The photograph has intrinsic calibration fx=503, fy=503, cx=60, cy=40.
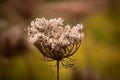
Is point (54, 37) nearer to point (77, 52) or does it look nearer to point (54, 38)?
point (54, 38)

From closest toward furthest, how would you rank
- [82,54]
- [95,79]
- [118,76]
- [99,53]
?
[95,79], [118,76], [82,54], [99,53]

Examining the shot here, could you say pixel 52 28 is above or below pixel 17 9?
below

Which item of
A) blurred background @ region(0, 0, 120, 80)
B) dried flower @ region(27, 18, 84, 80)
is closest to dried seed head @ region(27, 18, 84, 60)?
dried flower @ region(27, 18, 84, 80)

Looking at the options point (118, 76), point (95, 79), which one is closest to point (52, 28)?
point (95, 79)

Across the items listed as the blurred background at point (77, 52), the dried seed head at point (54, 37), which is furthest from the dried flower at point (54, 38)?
the blurred background at point (77, 52)

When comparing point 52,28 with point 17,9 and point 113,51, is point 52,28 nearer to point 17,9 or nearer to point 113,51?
point 17,9

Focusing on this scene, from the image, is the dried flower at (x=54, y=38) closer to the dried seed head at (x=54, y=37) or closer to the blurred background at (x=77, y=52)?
the dried seed head at (x=54, y=37)

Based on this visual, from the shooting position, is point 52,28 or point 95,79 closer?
point 52,28
